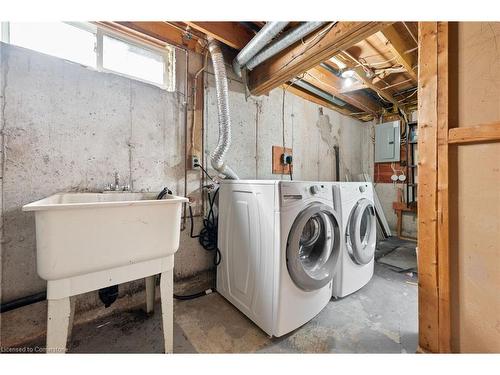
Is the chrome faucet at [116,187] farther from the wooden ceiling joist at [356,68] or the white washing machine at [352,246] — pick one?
the wooden ceiling joist at [356,68]

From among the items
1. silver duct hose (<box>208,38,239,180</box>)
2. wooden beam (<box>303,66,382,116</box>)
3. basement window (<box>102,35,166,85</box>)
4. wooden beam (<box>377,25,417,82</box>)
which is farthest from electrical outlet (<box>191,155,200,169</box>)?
wooden beam (<box>377,25,417,82</box>)

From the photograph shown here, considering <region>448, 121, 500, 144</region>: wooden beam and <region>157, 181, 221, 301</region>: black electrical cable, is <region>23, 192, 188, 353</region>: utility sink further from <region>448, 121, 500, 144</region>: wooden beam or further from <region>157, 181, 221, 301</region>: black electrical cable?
<region>448, 121, 500, 144</region>: wooden beam

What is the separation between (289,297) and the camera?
1.30 meters

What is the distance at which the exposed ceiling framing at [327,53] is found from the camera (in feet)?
4.65

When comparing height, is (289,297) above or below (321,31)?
below

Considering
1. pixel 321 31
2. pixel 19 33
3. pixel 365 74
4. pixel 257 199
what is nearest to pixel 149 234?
Result: pixel 257 199

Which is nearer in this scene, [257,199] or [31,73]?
[31,73]

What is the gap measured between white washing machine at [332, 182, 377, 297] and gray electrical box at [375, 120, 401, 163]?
7.38 feet

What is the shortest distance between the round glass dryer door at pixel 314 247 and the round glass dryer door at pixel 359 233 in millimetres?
262

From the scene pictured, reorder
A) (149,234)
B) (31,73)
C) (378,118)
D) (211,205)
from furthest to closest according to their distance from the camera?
(378,118) → (211,205) → (31,73) → (149,234)

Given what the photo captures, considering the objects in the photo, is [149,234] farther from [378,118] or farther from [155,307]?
[378,118]

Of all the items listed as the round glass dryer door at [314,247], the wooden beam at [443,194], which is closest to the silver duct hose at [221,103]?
the round glass dryer door at [314,247]

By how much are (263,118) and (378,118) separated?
2.70 meters

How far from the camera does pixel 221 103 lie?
179 cm
